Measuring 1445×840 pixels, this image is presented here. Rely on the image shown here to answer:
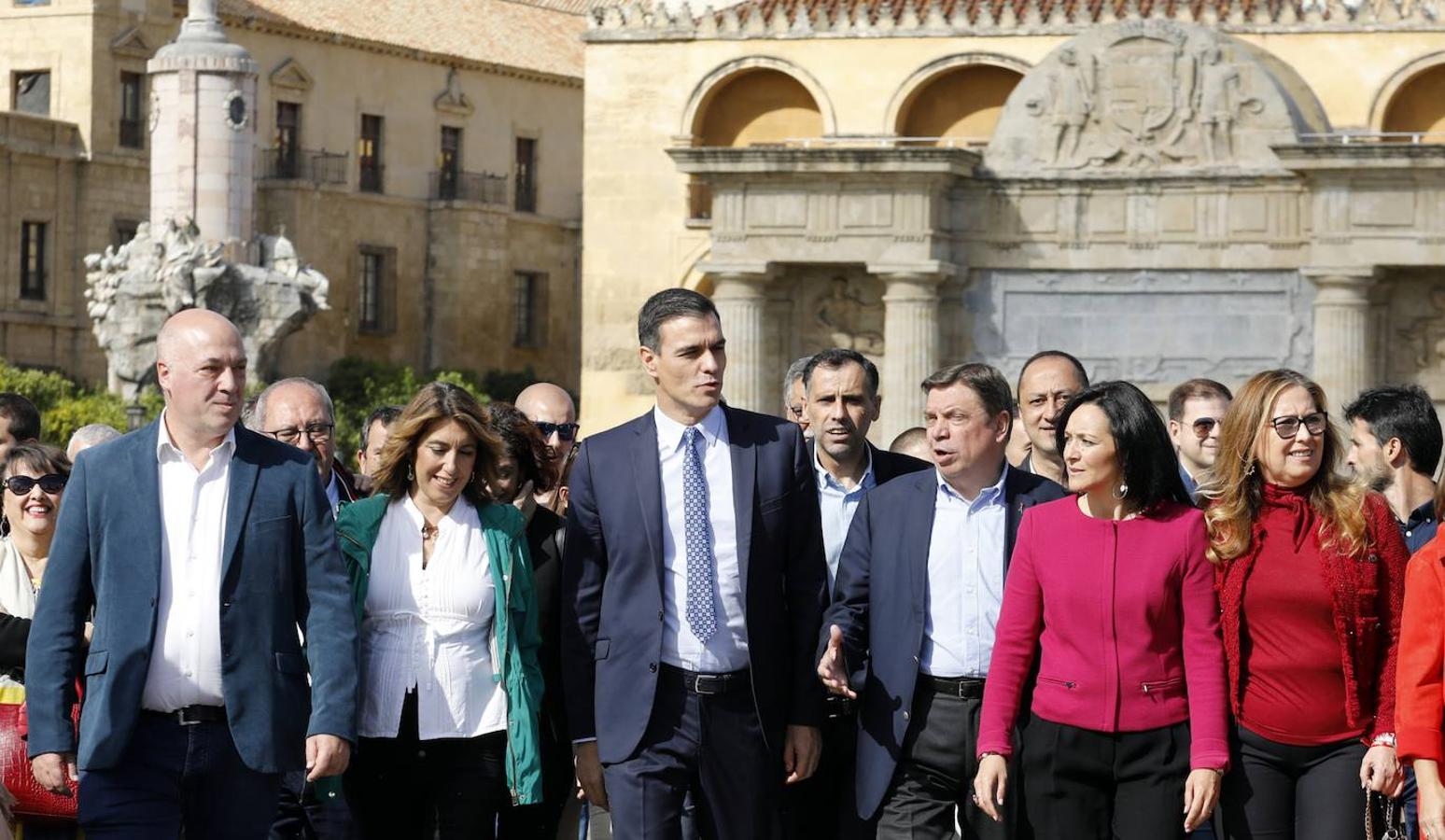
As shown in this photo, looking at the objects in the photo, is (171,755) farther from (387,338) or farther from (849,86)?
(387,338)

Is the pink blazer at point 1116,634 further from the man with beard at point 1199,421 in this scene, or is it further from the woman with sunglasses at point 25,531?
the woman with sunglasses at point 25,531

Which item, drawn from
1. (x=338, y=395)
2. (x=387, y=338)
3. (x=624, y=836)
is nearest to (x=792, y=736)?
(x=624, y=836)

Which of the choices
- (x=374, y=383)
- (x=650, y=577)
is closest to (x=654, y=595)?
(x=650, y=577)

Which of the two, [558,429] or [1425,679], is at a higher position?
[558,429]

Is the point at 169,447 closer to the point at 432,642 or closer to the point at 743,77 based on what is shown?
the point at 432,642

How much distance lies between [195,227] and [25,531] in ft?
104

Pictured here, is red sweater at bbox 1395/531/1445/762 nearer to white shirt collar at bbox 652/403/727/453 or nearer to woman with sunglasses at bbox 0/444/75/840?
white shirt collar at bbox 652/403/727/453

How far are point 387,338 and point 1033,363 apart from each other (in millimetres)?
49843

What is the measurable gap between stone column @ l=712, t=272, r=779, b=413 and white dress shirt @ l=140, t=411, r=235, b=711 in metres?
21.4

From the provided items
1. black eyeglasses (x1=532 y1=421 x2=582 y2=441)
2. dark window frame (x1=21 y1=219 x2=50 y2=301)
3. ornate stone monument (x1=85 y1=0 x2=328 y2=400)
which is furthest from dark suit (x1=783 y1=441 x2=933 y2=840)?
dark window frame (x1=21 y1=219 x2=50 y2=301)

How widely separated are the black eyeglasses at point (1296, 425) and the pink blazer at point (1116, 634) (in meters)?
0.42

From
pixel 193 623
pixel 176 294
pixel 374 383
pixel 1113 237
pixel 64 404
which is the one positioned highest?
pixel 1113 237

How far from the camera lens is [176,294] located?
40.2 m

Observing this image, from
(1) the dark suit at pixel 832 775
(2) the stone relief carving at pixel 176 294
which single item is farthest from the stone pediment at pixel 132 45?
(1) the dark suit at pixel 832 775
